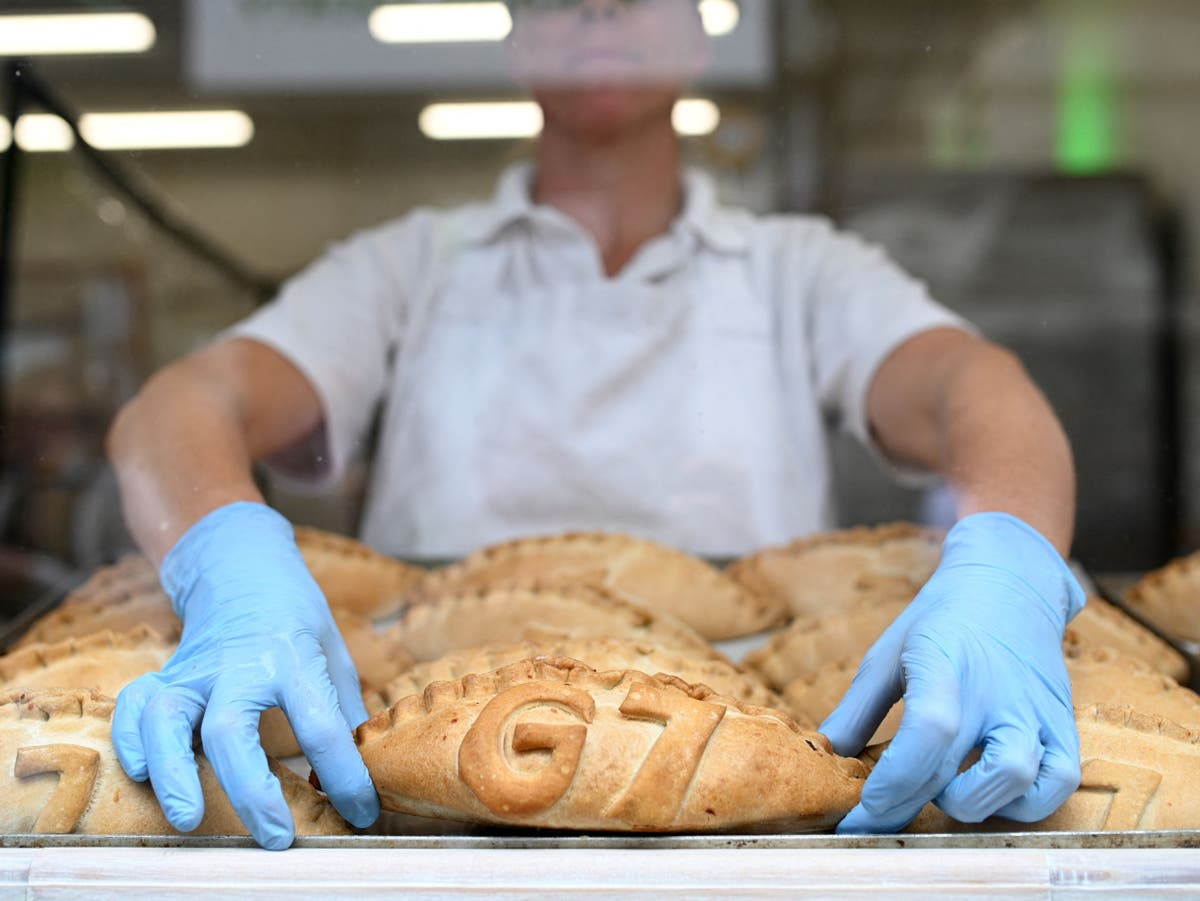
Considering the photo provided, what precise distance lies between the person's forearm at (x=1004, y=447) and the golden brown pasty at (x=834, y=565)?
17cm

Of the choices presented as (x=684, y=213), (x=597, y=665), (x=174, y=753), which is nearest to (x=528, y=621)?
(x=597, y=665)

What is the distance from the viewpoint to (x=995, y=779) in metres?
1.19

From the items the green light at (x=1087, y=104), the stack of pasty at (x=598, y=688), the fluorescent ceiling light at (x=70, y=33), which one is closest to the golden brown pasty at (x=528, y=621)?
the stack of pasty at (x=598, y=688)

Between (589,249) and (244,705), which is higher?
(589,249)

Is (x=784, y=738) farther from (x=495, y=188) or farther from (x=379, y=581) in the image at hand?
(x=495, y=188)

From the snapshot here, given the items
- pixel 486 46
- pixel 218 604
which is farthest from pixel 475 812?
pixel 486 46

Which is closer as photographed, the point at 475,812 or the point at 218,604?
the point at 475,812

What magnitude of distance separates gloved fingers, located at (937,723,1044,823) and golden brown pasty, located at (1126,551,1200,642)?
39.9 inches

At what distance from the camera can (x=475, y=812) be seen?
3.84 ft

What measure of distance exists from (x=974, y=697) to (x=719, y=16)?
155 cm

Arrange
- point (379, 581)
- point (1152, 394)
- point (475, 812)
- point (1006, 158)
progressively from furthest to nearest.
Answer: point (1006, 158)
point (1152, 394)
point (379, 581)
point (475, 812)

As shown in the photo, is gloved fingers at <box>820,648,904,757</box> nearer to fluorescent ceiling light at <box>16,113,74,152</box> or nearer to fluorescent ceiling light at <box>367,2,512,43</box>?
fluorescent ceiling light at <box>367,2,512,43</box>

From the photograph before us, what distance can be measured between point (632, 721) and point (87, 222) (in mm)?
2116

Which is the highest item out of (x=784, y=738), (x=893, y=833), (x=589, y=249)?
(x=589, y=249)
